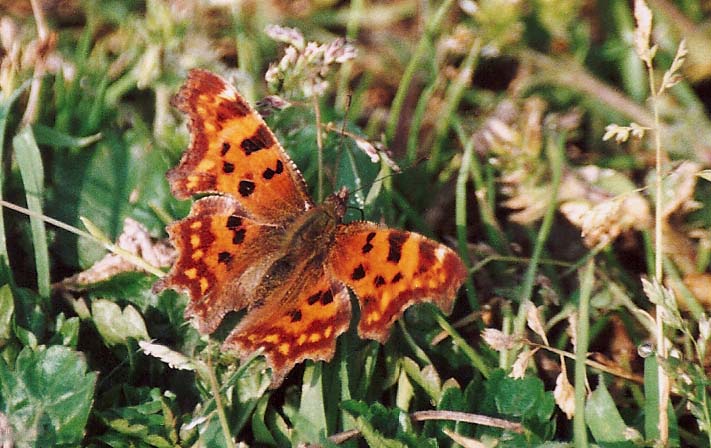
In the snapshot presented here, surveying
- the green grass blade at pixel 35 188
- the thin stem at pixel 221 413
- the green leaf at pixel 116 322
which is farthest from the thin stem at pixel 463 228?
the green grass blade at pixel 35 188

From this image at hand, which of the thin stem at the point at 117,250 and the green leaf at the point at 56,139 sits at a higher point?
the green leaf at the point at 56,139

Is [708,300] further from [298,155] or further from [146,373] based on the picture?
[146,373]

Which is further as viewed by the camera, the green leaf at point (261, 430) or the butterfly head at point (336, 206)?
the butterfly head at point (336, 206)

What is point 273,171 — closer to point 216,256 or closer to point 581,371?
point 216,256

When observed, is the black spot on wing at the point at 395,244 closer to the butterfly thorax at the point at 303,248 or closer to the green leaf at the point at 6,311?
the butterfly thorax at the point at 303,248

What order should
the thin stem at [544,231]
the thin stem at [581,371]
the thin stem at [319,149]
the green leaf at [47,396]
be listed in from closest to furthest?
the thin stem at [581,371]
the green leaf at [47,396]
the thin stem at [544,231]
the thin stem at [319,149]

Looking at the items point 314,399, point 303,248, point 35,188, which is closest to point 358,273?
point 303,248
